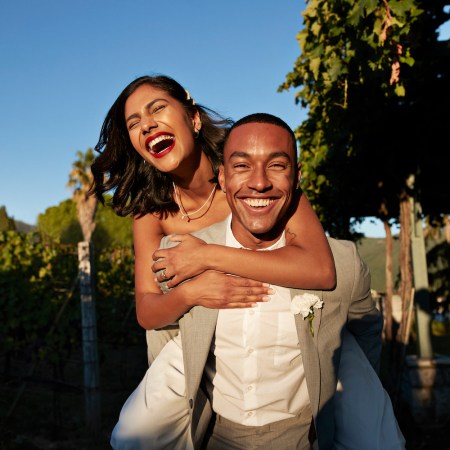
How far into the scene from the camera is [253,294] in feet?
8.47

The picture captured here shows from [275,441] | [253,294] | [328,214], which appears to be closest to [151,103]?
[253,294]

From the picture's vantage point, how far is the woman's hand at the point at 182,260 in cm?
259

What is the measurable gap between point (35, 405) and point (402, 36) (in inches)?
327

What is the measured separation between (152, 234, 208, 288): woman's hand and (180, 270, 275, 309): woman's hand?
45mm

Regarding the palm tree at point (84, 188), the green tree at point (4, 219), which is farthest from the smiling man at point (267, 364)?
the palm tree at point (84, 188)

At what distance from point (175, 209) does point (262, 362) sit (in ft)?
4.15

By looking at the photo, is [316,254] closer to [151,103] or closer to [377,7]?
[151,103]

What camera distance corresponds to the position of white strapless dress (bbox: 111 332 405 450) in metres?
2.57

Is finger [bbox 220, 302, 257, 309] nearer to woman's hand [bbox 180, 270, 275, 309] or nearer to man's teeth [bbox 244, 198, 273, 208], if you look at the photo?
woman's hand [bbox 180, 270, 275, 309]

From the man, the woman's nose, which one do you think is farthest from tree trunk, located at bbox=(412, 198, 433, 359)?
the man

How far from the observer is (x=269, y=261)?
8.16 feet

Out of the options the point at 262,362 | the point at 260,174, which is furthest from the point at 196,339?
the point at 260,174

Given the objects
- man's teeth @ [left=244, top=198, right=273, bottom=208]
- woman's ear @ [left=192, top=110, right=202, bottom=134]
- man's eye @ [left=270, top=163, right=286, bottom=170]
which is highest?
woman's ear @ [left=192, top=110, right=202, bottom=134]

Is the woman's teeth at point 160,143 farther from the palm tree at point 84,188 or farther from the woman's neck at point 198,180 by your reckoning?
the palm tree at point 84,188
